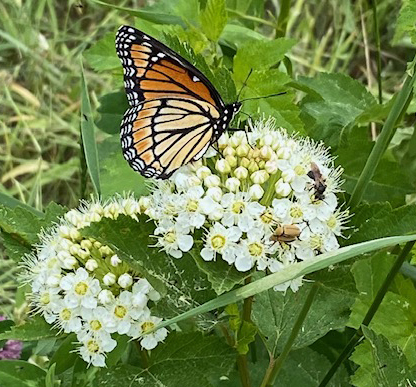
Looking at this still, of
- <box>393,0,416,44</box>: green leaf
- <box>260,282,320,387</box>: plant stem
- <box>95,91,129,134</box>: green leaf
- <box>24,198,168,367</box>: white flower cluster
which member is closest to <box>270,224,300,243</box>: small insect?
<box>260,282,320,387</box>: plant stem

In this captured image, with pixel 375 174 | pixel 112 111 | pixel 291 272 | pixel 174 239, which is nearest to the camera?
pixel 291 272

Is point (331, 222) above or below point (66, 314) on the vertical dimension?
above

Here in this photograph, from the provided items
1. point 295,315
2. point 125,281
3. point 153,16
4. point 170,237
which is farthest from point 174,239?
point 153,16

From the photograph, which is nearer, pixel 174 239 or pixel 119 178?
pixel 174 239

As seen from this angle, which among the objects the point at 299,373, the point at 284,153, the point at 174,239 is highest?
the point at 284,153

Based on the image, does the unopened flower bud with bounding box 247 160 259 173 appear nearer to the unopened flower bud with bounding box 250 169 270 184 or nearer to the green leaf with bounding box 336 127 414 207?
the unopened flower bud with bounding box 250 169 270 184

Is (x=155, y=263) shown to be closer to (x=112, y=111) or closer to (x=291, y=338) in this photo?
(x=291, y=338)

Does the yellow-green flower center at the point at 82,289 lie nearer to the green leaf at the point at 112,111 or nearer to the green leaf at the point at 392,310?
the green leaf at the point at 392,310

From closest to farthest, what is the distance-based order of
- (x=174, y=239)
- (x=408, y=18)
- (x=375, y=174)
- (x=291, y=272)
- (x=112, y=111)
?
(x=291, y=272)
(x=174, y=239)
(x=408, y=18)
(x=375, y=174)
(x=112, y=111)
